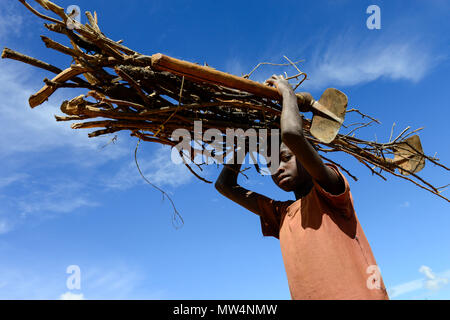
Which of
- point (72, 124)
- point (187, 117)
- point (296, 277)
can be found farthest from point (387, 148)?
point (72, 124)

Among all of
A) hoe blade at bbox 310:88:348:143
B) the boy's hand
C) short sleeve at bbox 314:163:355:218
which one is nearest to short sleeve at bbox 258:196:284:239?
Result: short sleeve at bbox 314:163:355:218

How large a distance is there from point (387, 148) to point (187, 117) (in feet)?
4.91

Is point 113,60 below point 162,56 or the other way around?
the other way around

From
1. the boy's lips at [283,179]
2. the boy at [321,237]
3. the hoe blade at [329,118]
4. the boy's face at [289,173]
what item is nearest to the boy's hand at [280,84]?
the boy at [321,237]

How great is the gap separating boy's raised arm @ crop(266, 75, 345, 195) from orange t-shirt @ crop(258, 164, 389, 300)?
6 cm

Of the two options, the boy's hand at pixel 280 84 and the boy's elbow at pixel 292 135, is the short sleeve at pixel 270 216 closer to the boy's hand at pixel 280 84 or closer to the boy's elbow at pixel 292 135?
the boy's elbow at pixel 292 135

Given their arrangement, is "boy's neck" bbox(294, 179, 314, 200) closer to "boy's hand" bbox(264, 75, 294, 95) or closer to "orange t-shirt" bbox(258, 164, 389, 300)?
"orange t-shirt" bbox(258, 164, 389, 300)

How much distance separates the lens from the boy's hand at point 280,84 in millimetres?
1993

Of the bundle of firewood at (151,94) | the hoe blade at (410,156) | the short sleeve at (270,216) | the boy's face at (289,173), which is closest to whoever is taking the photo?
the bundle of firewood at (151,94)

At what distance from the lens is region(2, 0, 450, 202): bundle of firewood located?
1.77 meters

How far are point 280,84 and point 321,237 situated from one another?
0.82 metres
